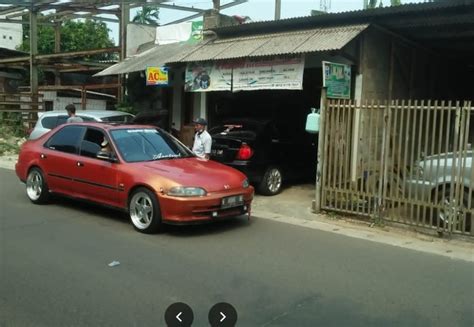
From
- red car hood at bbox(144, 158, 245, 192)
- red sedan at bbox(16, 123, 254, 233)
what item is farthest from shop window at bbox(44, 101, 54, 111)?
red car hood at bbox(144, 158, 245, 192)

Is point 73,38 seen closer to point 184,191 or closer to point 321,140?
point 321,140

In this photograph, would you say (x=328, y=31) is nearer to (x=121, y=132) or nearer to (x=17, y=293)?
(x=121, y=132)

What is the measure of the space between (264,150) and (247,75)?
1810 millimetres

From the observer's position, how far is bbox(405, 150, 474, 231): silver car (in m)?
7.68

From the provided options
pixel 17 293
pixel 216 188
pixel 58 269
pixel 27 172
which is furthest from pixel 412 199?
pixel 27 172

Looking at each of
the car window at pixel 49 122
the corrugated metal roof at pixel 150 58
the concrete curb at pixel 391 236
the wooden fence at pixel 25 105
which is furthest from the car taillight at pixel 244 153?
the wooden fence at pixel 25 105

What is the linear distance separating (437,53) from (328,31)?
462 centimetres

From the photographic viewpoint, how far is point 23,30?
46750 millimetres

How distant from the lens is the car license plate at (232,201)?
745 centimetres

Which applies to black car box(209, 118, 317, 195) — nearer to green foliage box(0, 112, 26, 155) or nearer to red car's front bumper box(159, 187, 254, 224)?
Answer: red car's front bumper box(159, 187, 254, 224)

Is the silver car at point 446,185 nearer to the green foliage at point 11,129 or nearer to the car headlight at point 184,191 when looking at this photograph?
the car headlight at point 184,191

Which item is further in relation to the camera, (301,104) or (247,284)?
(301,104)

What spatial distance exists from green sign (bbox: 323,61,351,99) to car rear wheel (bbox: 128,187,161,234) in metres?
3.82

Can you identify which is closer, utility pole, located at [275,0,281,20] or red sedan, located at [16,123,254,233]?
red sedan, located at [16,123,254,233]
